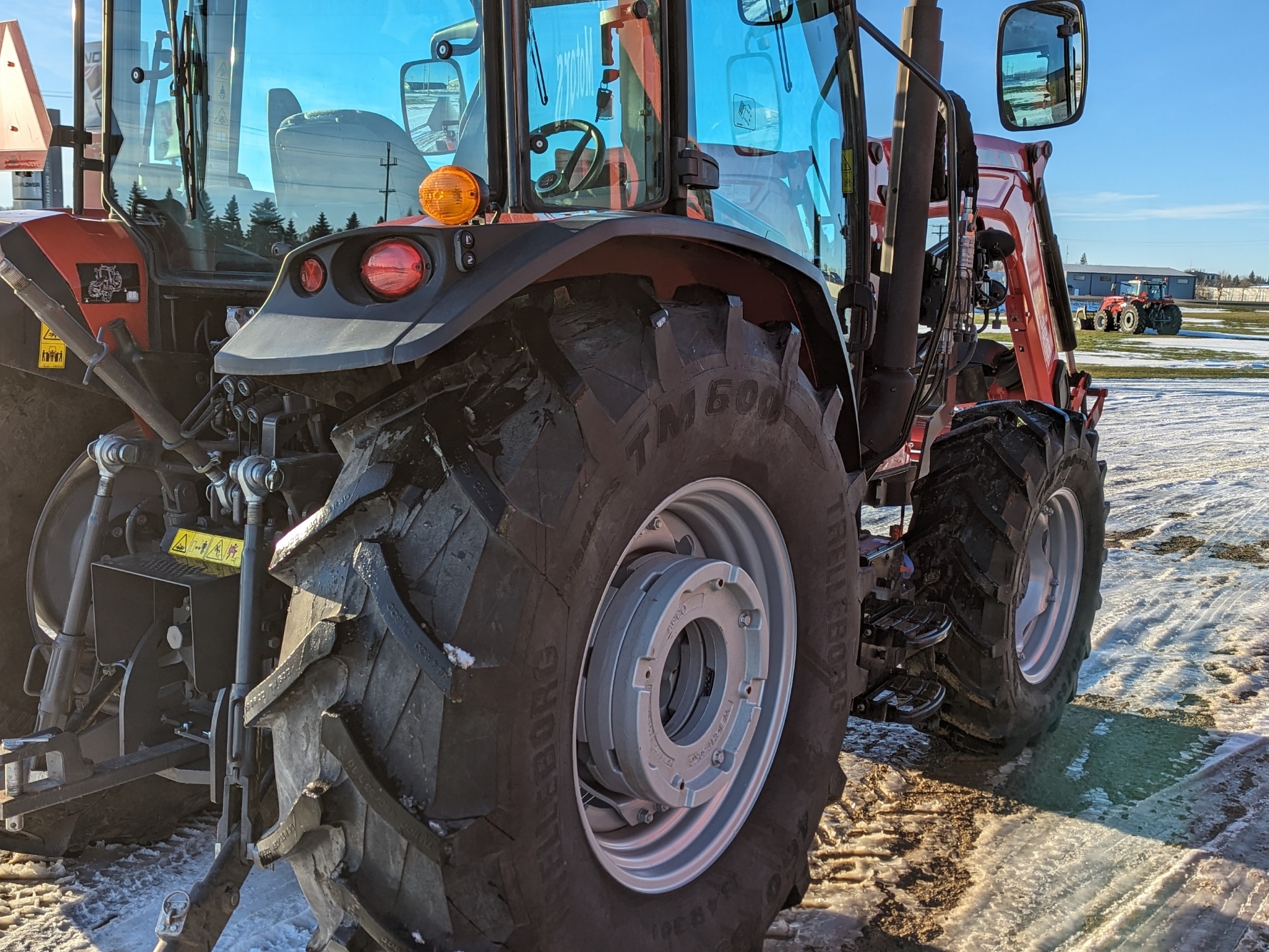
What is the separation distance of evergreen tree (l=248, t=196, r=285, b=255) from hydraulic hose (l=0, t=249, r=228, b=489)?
42cm

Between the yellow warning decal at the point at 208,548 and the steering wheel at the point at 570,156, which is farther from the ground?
the steering wheel at the point at 570,156

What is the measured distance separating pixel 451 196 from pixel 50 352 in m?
1.42

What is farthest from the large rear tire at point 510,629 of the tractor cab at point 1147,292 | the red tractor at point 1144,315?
the tractor cab at point 1147,292

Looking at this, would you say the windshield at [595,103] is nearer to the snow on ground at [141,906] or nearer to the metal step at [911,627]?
the metal step at [911,627]

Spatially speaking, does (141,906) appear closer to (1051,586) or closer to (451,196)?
(451,196)

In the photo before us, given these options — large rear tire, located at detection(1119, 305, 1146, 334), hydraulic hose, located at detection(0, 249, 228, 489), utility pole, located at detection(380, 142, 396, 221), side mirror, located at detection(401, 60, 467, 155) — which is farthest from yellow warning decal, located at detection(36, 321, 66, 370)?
large rear tire, located at detection(1119, 305, 1146, 334)

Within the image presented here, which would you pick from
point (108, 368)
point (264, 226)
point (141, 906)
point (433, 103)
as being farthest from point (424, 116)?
point (141, 906)

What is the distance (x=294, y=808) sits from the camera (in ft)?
5.09

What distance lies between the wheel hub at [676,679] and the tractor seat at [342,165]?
91cm

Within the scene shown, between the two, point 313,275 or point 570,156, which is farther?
point 570,156

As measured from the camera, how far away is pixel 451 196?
1.82 m

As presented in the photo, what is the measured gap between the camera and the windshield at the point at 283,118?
2.09 metres

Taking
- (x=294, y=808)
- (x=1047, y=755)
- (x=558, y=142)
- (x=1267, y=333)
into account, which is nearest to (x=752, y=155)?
(x=558, y=142)

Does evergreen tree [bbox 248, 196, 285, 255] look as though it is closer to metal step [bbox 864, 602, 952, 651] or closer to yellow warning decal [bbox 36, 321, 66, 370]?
yellow warning decal [bbox 36, 321, 66, 370]
